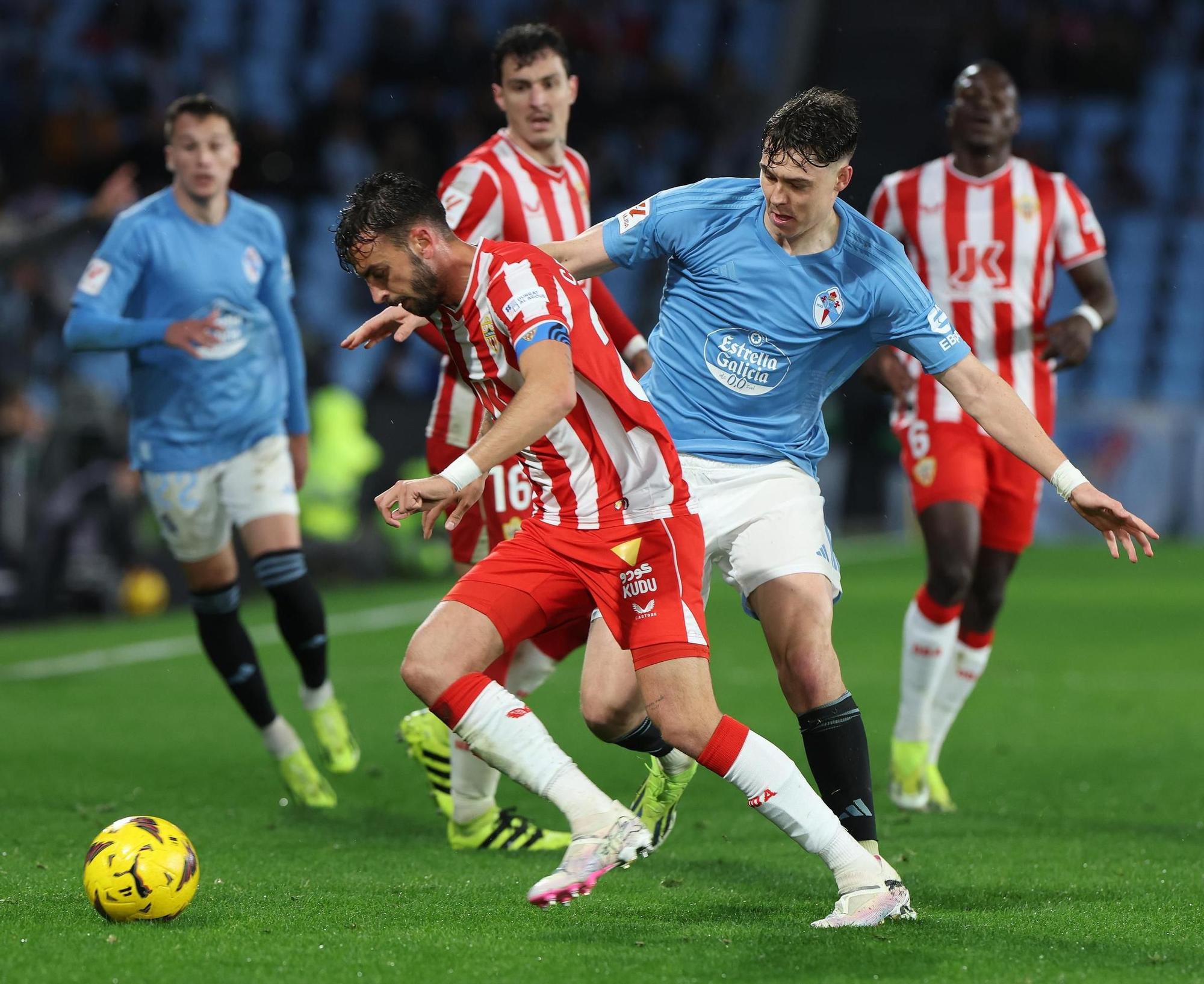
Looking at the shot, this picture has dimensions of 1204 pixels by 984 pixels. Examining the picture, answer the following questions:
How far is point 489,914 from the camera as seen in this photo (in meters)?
4.54

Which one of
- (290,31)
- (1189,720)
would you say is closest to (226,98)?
(290,31)

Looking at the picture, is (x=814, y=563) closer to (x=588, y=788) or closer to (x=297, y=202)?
(x=588, y=788)

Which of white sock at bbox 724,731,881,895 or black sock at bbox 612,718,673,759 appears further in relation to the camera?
black sock at bbox 612,718,673,759

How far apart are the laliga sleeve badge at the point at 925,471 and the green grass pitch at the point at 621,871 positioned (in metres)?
1.22

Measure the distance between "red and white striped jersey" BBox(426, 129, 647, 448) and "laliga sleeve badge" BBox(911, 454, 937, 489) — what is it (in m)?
1.22

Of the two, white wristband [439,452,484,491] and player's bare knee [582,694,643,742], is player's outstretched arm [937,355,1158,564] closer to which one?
player's bare knee [582,694,643,742]

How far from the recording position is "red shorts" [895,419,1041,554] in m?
6.54

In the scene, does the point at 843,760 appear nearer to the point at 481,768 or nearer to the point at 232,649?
the point at 481,768

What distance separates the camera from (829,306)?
4.90 m

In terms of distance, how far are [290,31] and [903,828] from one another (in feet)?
64.4

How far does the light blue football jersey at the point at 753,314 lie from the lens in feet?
16.1

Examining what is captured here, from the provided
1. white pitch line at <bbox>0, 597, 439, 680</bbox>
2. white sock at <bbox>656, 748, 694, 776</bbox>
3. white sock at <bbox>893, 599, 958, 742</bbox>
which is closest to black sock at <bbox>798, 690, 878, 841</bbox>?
white sock at <bbox>656, 748, 694, 776</bbox>

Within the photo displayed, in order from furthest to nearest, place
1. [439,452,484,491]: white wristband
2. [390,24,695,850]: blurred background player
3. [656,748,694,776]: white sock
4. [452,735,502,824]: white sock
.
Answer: [390,24,695,850]: blurred background player
[452,735,502,824]: white sock
[656,748,694,776]: white sock
[439,452,484,491]: white wristband

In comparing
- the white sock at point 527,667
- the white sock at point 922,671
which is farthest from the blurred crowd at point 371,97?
the white sock at point 527,667
